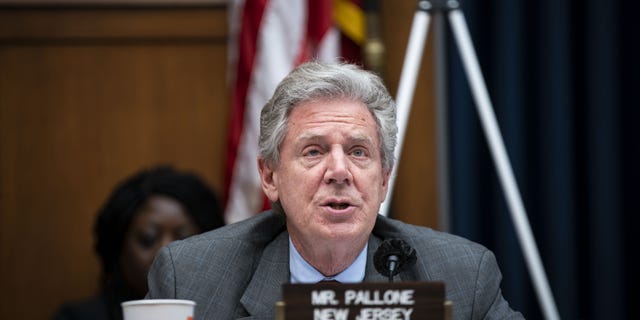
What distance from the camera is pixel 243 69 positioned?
4227 mm

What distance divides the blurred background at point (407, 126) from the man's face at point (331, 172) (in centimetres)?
167

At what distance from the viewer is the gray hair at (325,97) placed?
2.60m

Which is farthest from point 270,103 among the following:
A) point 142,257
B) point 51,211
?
point 51,211

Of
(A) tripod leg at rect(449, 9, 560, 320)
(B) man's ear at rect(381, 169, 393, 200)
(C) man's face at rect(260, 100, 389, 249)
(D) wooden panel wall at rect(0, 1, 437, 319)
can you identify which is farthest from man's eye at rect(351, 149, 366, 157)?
(D) wooden panel wall at rect(0, 1, 437, 319)

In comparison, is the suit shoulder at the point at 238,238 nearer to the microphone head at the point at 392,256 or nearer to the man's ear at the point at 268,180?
the man's ear at the point at 268,180

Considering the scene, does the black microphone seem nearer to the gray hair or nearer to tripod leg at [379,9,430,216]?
the gray hair

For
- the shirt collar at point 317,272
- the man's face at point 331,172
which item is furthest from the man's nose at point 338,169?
the shirt collar at point 317,272

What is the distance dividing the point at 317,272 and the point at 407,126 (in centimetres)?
186

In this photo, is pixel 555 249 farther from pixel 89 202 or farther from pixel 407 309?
pixel 407 309

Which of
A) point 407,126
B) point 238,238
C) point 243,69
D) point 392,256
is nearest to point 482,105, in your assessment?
point 407,126

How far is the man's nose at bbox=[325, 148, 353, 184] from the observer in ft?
8.16

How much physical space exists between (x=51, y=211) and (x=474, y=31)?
198 centimetres

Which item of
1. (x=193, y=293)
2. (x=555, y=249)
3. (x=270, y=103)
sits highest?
(x=270, y=103)

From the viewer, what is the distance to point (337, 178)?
2494mm
